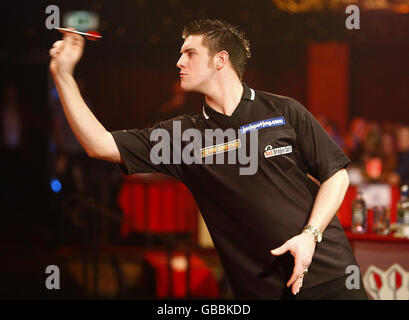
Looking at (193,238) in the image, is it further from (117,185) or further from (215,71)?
(215,71)

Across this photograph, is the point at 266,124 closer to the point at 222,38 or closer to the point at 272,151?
the point at 272,151

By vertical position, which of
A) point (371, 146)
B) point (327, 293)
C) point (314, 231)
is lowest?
point (327, 293)

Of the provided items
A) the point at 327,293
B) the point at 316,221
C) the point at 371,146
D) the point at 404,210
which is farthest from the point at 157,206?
the point at 316,221

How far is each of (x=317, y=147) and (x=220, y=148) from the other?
36 cm

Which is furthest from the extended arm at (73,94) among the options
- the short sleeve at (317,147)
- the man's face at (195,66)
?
the short sleeve at (317,147)

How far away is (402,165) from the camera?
7082 mm

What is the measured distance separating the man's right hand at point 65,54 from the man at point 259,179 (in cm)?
29

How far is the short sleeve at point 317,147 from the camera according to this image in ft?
7.22

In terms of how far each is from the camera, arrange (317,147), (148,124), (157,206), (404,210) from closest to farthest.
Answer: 1. (317,147)
2. (404,210)
3. (157,206)
4. (148,124)

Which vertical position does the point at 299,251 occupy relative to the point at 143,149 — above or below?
below

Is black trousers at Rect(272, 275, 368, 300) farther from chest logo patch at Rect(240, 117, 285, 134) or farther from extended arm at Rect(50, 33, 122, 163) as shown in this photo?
extended arm at Rect(50, 33, 122, 163)

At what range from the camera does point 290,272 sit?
2.23 m

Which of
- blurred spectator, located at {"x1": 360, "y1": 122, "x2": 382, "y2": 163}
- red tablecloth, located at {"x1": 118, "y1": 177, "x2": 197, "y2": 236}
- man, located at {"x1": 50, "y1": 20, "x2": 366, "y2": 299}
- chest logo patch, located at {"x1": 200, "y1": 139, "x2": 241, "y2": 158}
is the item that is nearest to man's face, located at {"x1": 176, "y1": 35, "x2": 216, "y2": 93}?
man, located at {"x1": 50, "y1": 20, "x2": 366, "y2": 299}
